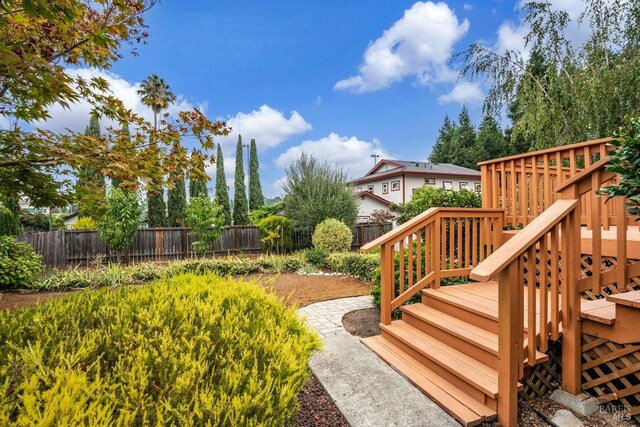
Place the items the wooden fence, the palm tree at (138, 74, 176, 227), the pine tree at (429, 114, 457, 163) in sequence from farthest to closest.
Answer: the pine tree at (429, 114, 457, 163), the palm tree at (138, 74, 176, 227), the wooden fence

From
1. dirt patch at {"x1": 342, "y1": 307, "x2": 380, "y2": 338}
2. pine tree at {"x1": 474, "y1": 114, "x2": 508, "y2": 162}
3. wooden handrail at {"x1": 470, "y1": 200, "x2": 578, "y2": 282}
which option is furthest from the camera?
pine tree at {"x1": 474, "y1": 114, "x2": 508, "y2": 162}

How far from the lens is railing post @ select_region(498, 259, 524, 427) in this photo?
1948 mm

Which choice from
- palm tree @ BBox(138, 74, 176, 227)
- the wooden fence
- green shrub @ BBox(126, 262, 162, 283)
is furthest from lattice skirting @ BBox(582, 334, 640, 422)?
the wooden fence

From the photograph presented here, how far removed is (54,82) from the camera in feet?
8.16

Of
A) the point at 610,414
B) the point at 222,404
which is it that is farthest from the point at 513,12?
the point at 222,404

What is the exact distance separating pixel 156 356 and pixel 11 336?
88 cm

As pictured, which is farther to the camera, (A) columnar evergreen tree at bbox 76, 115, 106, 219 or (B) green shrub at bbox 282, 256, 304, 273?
(B) green shrub at bbox 282, 256, 304, 273

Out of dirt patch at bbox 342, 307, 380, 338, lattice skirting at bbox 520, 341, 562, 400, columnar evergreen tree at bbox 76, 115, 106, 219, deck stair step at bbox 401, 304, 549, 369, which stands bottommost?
dirt patch at bbox 342, 307, 380, 338

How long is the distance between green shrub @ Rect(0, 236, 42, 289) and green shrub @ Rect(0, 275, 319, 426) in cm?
620

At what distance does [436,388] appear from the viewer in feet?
7.75

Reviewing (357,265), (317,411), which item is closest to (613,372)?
(317,411)

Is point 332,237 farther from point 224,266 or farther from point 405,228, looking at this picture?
point 405,228

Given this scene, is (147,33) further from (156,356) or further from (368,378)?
(368,378)

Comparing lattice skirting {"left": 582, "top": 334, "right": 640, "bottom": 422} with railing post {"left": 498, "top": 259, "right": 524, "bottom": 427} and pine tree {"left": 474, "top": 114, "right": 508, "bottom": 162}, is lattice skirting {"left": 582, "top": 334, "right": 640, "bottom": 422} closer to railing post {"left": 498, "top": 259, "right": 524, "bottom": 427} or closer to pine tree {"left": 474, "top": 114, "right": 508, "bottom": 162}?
railing post {"left": 498, "top": 259, "right": 524, "bottom": 427}
